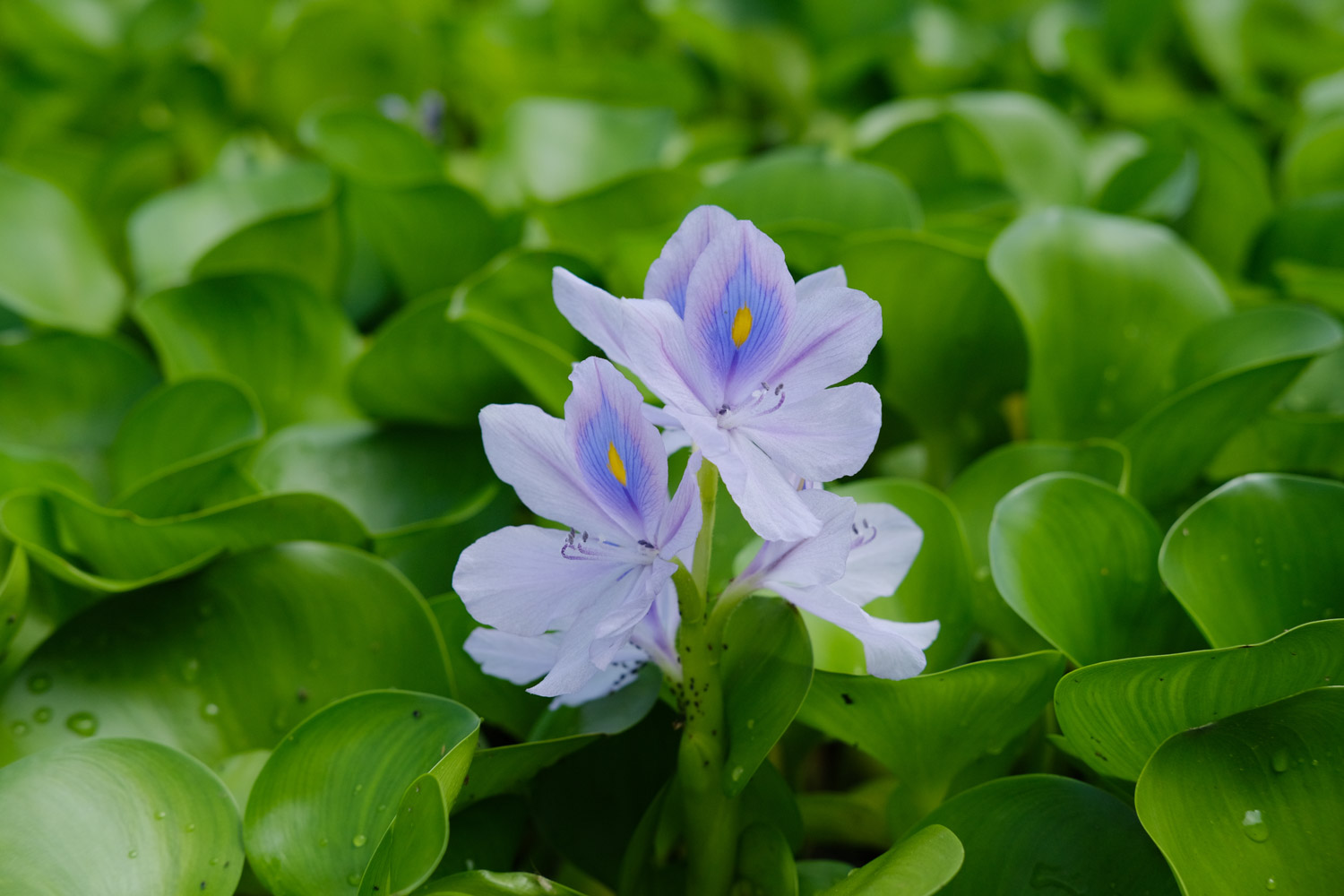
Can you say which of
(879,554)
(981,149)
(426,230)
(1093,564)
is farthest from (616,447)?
(981,149)

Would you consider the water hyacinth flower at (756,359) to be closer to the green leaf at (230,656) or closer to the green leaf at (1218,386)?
the green leaf at (230,656)

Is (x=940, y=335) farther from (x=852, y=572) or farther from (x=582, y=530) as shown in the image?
(x=582, y=530)

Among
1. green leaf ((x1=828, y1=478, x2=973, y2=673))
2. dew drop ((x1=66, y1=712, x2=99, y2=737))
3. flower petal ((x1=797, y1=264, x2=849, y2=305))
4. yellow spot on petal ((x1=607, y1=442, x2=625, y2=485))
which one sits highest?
flower petal ((x1=797, y1=264, x2=849, y2=305))

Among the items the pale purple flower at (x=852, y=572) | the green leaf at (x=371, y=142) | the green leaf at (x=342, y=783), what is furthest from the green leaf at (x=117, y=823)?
the green leaf at (x=371, y=142)

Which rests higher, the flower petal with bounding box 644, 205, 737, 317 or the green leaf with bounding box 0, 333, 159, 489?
the flower petal with bounding box 644, 205, 737, 317

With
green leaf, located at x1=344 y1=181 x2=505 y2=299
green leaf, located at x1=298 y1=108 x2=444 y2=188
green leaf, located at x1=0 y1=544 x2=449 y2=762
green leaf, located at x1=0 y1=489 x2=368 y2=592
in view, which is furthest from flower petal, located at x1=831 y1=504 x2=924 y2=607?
green leaf, located at x1=298 y1=108 x2=444 y2=188

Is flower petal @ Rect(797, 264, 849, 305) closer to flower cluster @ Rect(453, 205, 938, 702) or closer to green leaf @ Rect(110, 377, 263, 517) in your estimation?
flower cluster @ Rect(453, 205, 938, 702)
